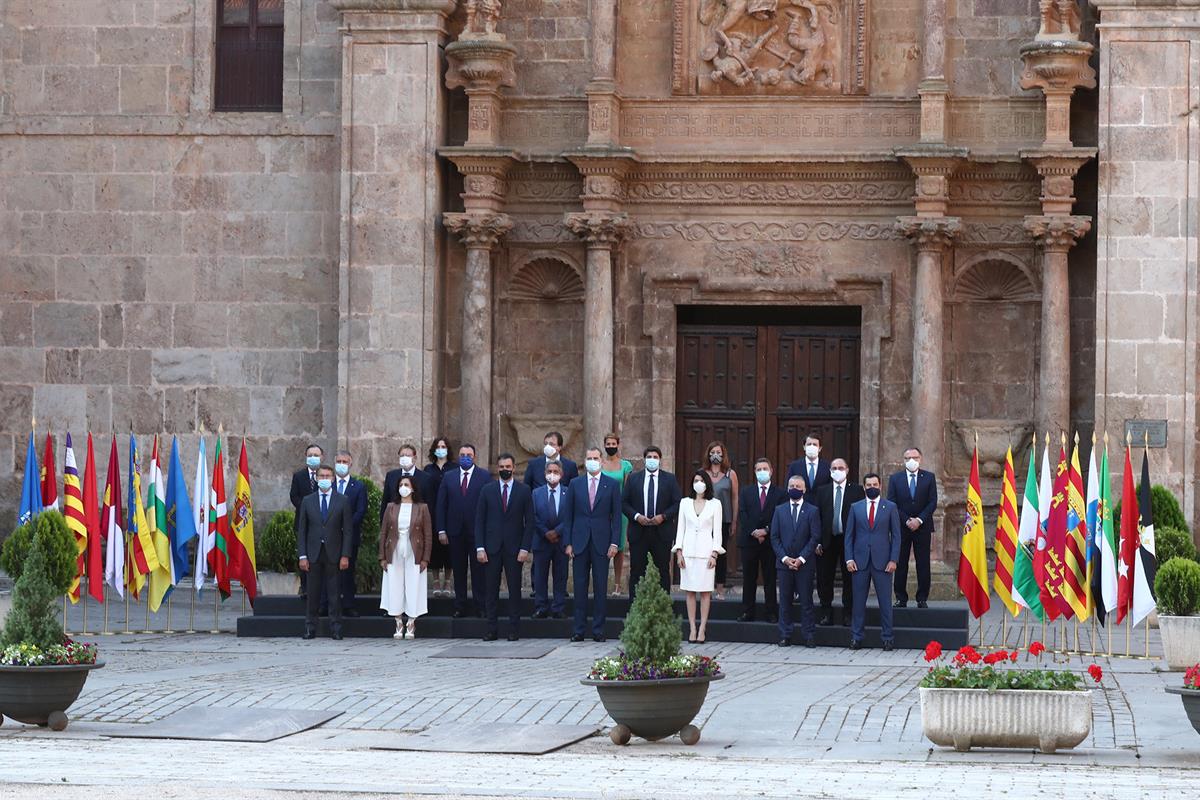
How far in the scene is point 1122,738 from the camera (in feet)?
51.3

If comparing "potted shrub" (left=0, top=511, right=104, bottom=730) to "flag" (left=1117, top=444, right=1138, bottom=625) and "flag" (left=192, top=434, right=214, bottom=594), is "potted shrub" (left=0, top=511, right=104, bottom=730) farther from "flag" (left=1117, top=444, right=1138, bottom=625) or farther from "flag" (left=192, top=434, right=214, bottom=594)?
"flag" (left=1117, top=444, right=1138, bottom=625)

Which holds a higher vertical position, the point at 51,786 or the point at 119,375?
the point at 119,375

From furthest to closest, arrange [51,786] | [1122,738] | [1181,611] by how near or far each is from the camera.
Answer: [1181,611], [1122,738], [51,786]

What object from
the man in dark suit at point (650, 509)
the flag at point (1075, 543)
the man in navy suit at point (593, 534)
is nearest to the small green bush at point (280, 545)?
the man in navy suit at point (593, 534)

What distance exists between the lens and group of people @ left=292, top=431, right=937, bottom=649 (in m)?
22.2

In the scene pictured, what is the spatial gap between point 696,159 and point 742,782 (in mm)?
14128

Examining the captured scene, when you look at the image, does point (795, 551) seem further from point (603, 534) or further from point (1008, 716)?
point (1008, 716)

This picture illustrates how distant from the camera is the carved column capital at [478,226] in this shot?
87.2 ft

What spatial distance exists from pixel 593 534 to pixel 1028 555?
4.25 metres

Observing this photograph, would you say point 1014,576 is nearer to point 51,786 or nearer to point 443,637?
point 443,637

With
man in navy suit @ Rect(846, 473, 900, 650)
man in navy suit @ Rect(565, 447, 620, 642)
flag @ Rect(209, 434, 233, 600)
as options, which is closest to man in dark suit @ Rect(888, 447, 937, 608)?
man in navy suit @ Rect(846, 473, 900, 650)

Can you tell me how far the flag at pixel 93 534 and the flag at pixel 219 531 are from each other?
44.4 inches

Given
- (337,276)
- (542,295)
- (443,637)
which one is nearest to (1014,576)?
(443,637)

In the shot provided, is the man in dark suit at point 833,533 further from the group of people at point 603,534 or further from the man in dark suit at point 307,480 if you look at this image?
the man in dark suit at point 307,480
